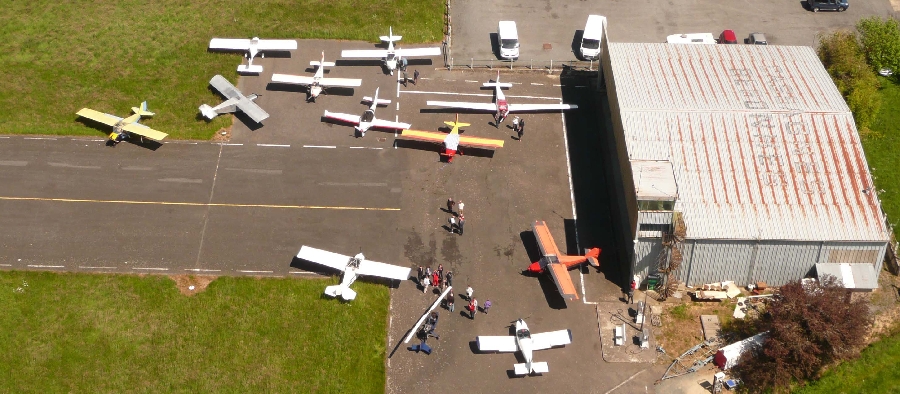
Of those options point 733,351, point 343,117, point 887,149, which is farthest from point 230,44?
point 887,149

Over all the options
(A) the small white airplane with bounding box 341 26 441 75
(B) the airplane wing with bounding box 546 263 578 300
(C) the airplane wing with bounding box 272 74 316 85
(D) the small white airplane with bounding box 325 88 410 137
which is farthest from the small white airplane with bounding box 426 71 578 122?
(B) the airplane wing with bounding box 546 263 578 300

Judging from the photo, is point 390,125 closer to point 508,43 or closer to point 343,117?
point 343,117

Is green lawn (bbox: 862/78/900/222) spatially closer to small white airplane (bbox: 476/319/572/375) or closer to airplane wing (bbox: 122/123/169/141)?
small white airplane (bbox: 476/319/572/375)

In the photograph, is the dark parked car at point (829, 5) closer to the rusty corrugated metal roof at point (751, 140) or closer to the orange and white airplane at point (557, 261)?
the rusty corrugated metal roof at point (751, 140)

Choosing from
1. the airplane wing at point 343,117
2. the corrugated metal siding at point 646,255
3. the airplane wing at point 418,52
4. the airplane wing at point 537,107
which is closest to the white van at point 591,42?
the airplane wing at point 537,107

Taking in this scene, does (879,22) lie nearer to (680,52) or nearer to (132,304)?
(680,52)

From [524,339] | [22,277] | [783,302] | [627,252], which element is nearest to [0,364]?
[22,277]
